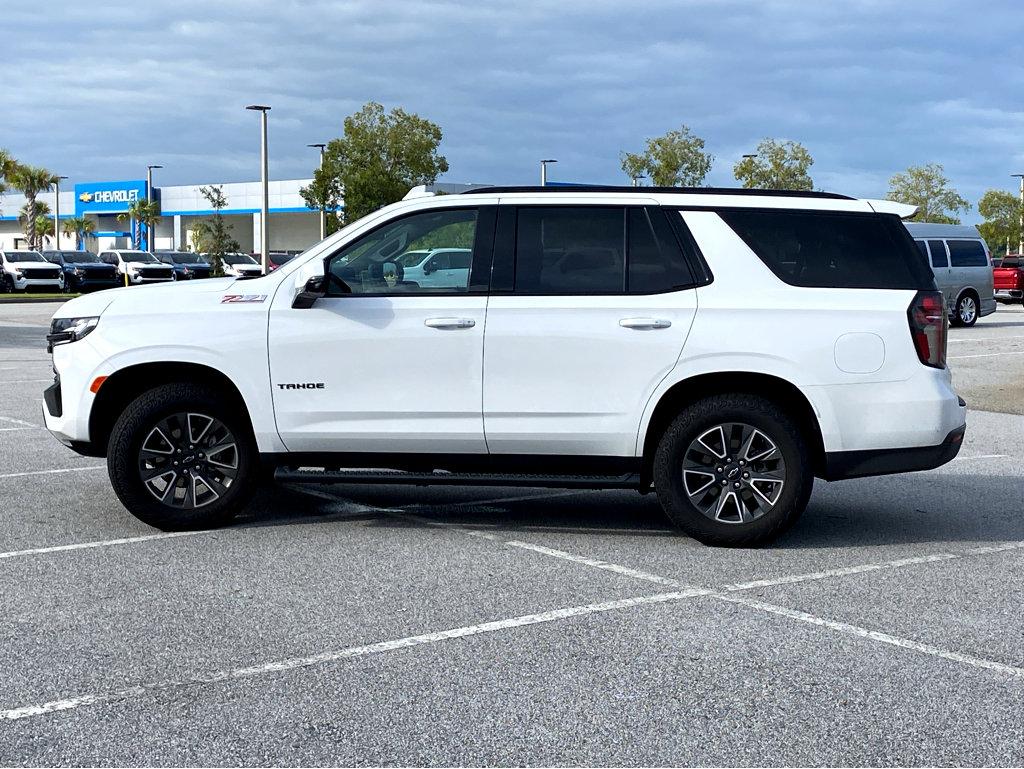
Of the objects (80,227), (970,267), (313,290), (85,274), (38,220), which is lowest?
(85,274)

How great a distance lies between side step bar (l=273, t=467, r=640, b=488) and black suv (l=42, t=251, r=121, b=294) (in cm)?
4924

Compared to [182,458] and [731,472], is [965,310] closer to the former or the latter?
[731,472]

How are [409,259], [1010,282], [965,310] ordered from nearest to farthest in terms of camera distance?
[409,259]
[965,310]
[1010,282]

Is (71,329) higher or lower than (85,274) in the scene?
higher

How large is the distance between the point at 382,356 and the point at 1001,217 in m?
80.2

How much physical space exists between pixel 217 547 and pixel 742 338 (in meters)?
3.03

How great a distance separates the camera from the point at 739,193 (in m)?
7.46

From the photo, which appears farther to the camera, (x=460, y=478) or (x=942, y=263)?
(x=942, y=263)

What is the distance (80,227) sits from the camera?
96312 mm

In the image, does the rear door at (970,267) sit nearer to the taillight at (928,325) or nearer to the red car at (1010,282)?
the red car at (1010,282)

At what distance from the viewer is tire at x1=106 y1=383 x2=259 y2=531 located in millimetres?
7309

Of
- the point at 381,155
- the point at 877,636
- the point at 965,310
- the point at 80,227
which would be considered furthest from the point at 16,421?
the point at 80,227

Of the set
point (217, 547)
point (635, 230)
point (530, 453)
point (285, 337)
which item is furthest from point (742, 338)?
point (217, 547)

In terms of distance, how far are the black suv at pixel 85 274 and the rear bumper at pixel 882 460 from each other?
166 feet
